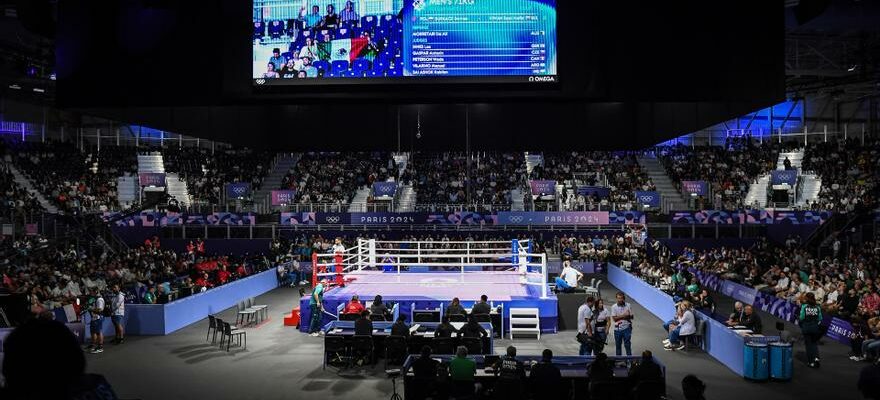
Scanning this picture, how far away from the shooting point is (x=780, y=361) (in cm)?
1101

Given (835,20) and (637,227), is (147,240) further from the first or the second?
(835,20)

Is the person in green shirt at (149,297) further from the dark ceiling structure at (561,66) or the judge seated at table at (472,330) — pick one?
the judge seated at table at (472,330)

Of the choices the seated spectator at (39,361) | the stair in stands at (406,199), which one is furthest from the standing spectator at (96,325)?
the stair in stands at (406,199)

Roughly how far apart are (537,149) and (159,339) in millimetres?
20687

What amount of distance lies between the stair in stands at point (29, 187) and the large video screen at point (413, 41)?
24.6m

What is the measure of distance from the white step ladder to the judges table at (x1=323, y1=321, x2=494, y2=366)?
6.20ft

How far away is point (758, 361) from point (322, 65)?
8110mm

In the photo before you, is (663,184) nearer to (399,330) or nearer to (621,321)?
(621,321)

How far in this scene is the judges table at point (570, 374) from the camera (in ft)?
28.0

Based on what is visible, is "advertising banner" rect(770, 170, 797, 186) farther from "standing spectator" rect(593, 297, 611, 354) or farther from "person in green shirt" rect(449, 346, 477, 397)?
"person in green shirt" rect(449, 346, 477, 397)

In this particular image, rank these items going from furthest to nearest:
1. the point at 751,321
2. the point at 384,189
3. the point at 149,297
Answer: the point at 384,189, the point at 149,297, the point at 751,321

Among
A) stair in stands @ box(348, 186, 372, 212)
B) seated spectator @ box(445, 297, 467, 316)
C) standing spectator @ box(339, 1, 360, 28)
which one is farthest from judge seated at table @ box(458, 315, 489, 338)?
stair in stands @ box(348, 186, 372, 212)

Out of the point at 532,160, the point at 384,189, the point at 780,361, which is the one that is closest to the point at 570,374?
the point at 780,361

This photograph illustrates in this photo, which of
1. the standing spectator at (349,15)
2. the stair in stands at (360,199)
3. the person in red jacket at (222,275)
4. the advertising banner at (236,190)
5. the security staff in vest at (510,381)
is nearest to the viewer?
the security staff in vest at (510,381)
